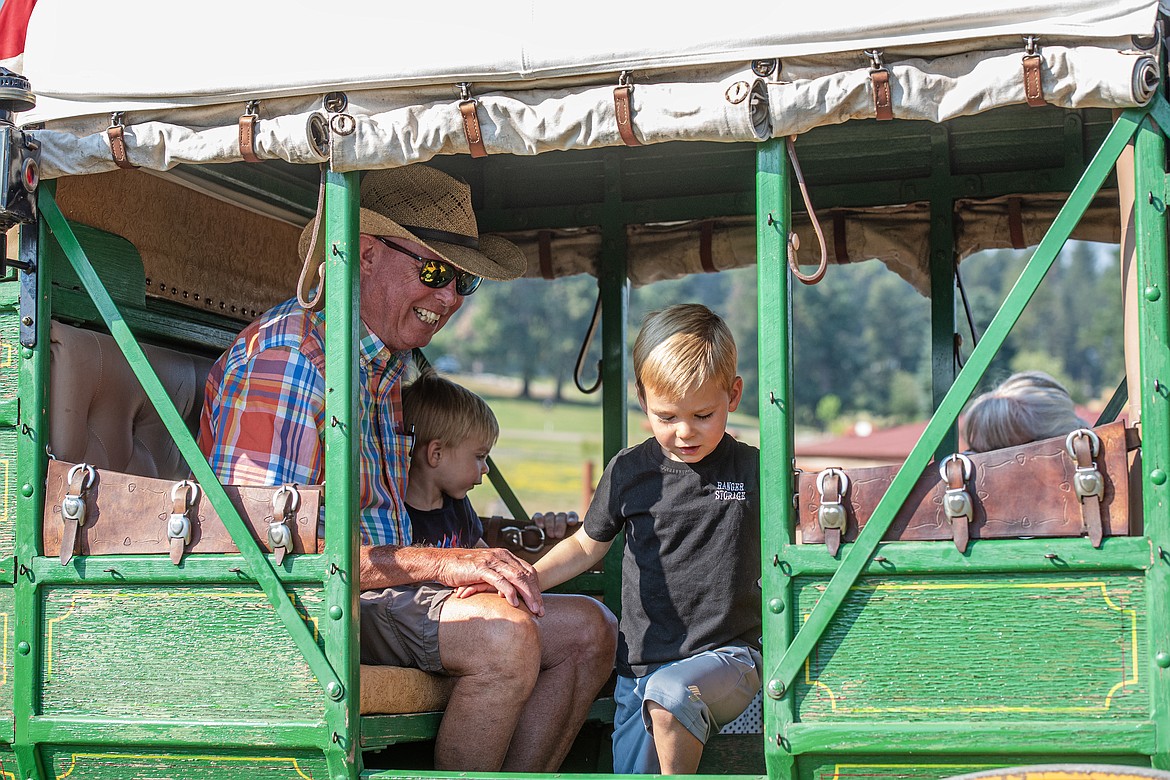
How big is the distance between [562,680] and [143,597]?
1144 mm

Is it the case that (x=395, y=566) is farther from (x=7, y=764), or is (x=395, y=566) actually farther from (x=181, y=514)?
(x=7, y=764)

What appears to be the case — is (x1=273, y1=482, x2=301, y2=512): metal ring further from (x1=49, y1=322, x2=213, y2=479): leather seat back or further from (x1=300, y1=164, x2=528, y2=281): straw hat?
(x1=300, y1=164, x2=528, y2=281): straw hat

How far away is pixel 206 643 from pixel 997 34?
7.30 feet

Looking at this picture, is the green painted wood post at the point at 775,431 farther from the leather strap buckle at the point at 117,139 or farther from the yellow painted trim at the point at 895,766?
the leather strap buckle at the point at 117,139

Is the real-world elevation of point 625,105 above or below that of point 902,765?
above

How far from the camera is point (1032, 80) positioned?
2.67m

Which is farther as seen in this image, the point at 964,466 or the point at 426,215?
the point at 426,215

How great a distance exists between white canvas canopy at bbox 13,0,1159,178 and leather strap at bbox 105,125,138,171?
15mm

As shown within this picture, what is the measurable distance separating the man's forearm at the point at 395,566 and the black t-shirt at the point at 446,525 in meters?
0.83

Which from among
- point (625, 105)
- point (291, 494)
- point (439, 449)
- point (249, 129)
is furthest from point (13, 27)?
point (625, 105)

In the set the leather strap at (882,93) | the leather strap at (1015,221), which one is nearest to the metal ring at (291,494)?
the leather strap at (882,93)

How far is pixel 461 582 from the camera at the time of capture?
3.43m

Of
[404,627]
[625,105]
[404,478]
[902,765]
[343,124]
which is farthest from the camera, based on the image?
[404,478]

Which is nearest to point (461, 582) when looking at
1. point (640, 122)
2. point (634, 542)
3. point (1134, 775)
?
point (634, 542)
